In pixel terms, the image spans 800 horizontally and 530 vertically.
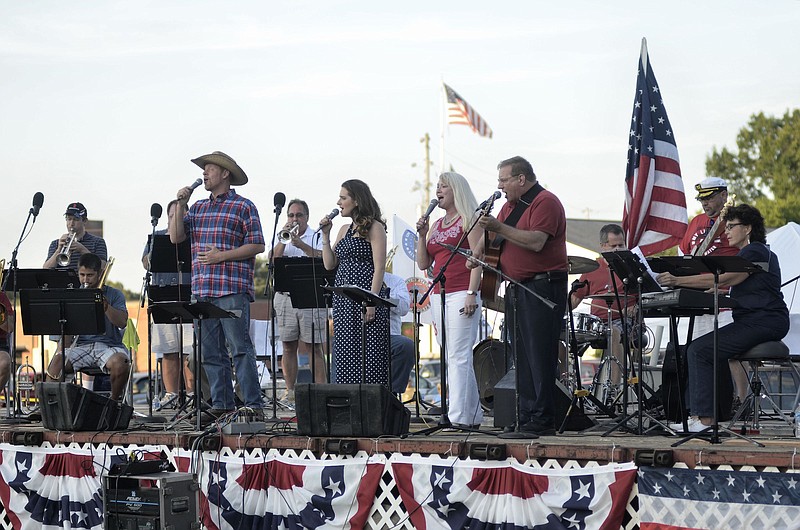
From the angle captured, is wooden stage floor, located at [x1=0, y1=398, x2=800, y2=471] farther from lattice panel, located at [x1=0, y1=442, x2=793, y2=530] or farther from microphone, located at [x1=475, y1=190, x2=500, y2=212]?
microphone, located at [x1=475, y1=190, x2=500, y2=212]

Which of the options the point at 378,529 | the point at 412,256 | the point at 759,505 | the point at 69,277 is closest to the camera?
the point at 759,505

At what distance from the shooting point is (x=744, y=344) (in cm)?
740

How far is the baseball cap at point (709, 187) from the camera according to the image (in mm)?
8672

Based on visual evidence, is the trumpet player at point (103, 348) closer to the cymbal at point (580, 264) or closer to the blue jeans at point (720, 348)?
the cymbal at point (580, 264)

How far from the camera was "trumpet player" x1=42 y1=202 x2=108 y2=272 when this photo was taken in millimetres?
10430

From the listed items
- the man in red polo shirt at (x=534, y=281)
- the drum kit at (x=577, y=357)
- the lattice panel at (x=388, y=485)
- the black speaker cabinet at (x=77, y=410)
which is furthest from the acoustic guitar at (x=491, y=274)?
the black speaker cabinet at (x=77, y=410)

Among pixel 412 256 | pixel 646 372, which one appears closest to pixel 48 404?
pixel 646 372

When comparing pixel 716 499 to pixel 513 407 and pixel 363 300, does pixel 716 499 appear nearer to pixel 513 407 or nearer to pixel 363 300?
pixel 513 407

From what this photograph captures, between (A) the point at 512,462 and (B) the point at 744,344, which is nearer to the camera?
(A) the point at 512,462

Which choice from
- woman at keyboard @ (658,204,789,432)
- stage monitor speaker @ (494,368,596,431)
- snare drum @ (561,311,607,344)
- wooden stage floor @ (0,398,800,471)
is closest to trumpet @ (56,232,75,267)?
wooden stage floor @ (0,398,800,471)

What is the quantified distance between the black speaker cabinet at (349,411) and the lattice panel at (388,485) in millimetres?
186

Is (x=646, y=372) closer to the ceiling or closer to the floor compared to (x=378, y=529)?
closer to the ceiling

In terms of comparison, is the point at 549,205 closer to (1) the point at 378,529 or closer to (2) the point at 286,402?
(1) the point at 378,529

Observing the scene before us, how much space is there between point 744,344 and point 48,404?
537 cm
